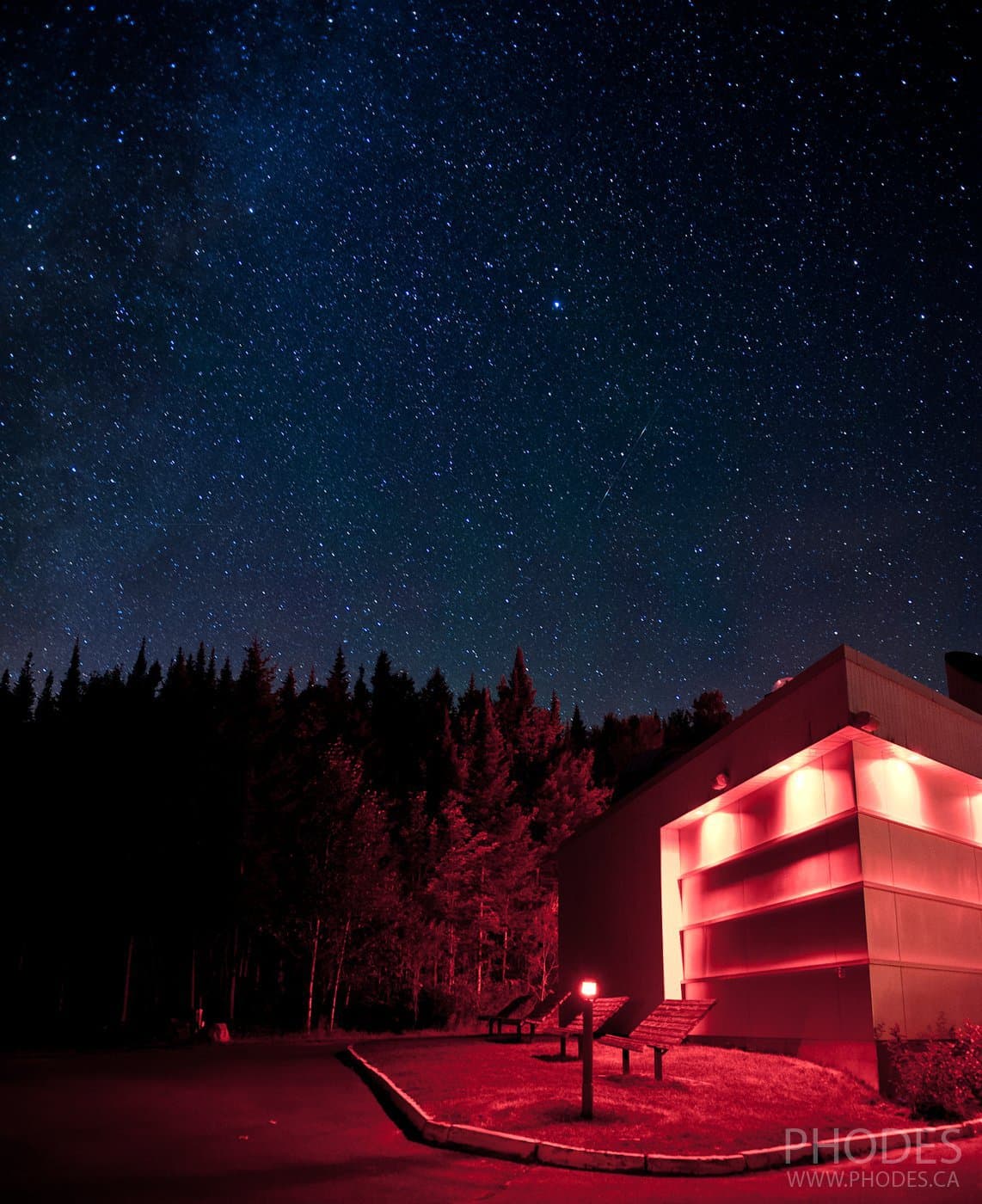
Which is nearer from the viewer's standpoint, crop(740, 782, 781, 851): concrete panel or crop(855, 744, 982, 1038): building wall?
crop(855, 744, 982, 1038): building wall

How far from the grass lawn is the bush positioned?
341 millimetres

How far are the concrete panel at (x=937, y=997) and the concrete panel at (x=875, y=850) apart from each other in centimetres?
127

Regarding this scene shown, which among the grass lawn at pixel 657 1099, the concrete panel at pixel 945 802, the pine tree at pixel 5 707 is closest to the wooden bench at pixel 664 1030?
the grass lawn at pixel 657 1099

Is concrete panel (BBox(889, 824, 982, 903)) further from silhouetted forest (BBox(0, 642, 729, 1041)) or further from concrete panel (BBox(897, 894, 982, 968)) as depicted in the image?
silhouetted forest (BBox(0, 642, 729, 1041))

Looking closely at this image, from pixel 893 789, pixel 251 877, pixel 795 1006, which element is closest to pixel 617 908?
pixel 795 1006

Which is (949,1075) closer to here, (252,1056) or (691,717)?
(252,1056)

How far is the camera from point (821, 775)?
1444 cm

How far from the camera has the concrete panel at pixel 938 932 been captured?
13.2 meters

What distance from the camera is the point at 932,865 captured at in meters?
14.1

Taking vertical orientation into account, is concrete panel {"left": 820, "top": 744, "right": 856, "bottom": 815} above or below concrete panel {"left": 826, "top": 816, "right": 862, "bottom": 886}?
above

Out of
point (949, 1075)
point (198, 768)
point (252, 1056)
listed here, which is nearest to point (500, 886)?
point (198, 768)

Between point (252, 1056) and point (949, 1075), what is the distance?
12904mm

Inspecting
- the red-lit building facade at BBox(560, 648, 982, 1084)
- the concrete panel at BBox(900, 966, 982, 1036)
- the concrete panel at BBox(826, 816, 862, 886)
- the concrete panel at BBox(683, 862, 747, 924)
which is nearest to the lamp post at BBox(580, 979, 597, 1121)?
the red-lit building facade at BBox(560, 648, 982, 1084)

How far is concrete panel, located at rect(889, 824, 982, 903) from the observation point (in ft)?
44.6
